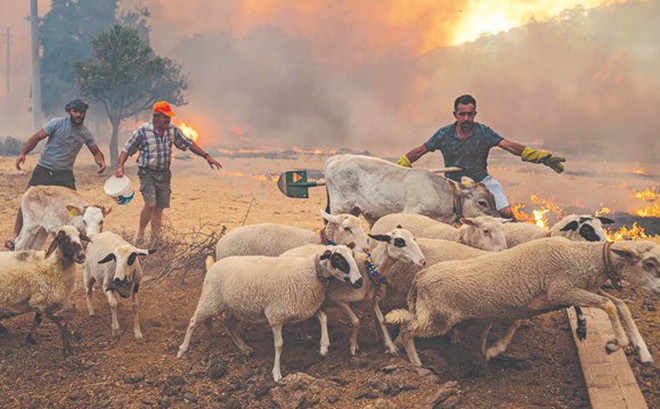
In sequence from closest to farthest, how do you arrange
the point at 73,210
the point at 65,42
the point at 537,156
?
Result: the point at 73,210, the point at 537,156, the point at 65,42

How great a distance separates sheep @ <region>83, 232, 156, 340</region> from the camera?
6.20 m

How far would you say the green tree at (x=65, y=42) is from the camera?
40375mm

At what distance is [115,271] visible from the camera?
6.25m

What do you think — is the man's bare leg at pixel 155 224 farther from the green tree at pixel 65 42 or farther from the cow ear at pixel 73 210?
the green tree at pixel 65 42

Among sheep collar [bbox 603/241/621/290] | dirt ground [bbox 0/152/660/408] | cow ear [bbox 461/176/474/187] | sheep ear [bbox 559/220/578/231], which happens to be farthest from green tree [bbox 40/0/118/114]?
sheep collar [bbox 603/241/621/290]

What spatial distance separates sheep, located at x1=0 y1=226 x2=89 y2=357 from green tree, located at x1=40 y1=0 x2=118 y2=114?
37108 mm

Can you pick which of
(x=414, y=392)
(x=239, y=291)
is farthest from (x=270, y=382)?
(x=414, y=392)

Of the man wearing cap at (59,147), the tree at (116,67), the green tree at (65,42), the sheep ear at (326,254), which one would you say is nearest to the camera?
the sheep ear at (326,254)

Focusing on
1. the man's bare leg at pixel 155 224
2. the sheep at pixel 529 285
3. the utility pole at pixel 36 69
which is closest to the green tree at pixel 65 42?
the utility pole at pixel 36 69

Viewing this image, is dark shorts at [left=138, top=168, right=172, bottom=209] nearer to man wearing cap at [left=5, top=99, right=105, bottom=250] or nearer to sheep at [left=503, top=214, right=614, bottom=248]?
man wearing cap at [left=5, top=99, right=105, bottom=250]

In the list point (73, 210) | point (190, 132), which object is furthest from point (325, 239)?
point (190, 132)

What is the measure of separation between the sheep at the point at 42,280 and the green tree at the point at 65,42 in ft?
122

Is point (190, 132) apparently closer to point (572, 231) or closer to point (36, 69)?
point (572, 231)

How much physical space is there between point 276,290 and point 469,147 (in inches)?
159
